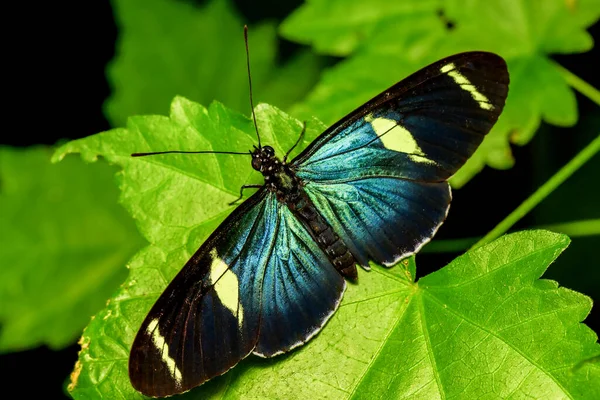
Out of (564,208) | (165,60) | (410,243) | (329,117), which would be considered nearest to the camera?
(410,243)

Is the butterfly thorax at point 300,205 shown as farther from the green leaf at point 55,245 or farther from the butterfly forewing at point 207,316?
the green leaf at point 55,245

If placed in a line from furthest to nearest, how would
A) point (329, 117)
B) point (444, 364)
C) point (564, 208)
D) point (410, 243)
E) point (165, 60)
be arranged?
1. point (165, 60)
2. point (564, 208)
3. point (329, 117)
4. point (410, 243)
5. point (444, 364)

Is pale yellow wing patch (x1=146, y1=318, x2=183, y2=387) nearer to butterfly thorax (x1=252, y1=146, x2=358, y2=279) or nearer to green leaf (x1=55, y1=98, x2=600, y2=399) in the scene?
green leaf (x1=55, y1=98, x2=600, y2=399)

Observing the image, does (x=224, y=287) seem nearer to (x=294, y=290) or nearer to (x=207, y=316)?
(x=207, y=316)

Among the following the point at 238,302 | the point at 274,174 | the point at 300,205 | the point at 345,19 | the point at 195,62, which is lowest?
the point at 238,302


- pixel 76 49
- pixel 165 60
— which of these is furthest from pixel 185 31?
pixel 76 49

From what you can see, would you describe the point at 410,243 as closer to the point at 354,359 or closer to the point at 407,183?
the point at 407,183

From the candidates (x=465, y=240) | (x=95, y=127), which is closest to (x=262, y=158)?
(x=465, y=240)

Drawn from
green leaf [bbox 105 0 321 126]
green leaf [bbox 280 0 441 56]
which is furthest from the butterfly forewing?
green leaf [bbox 105 0 321 126]
